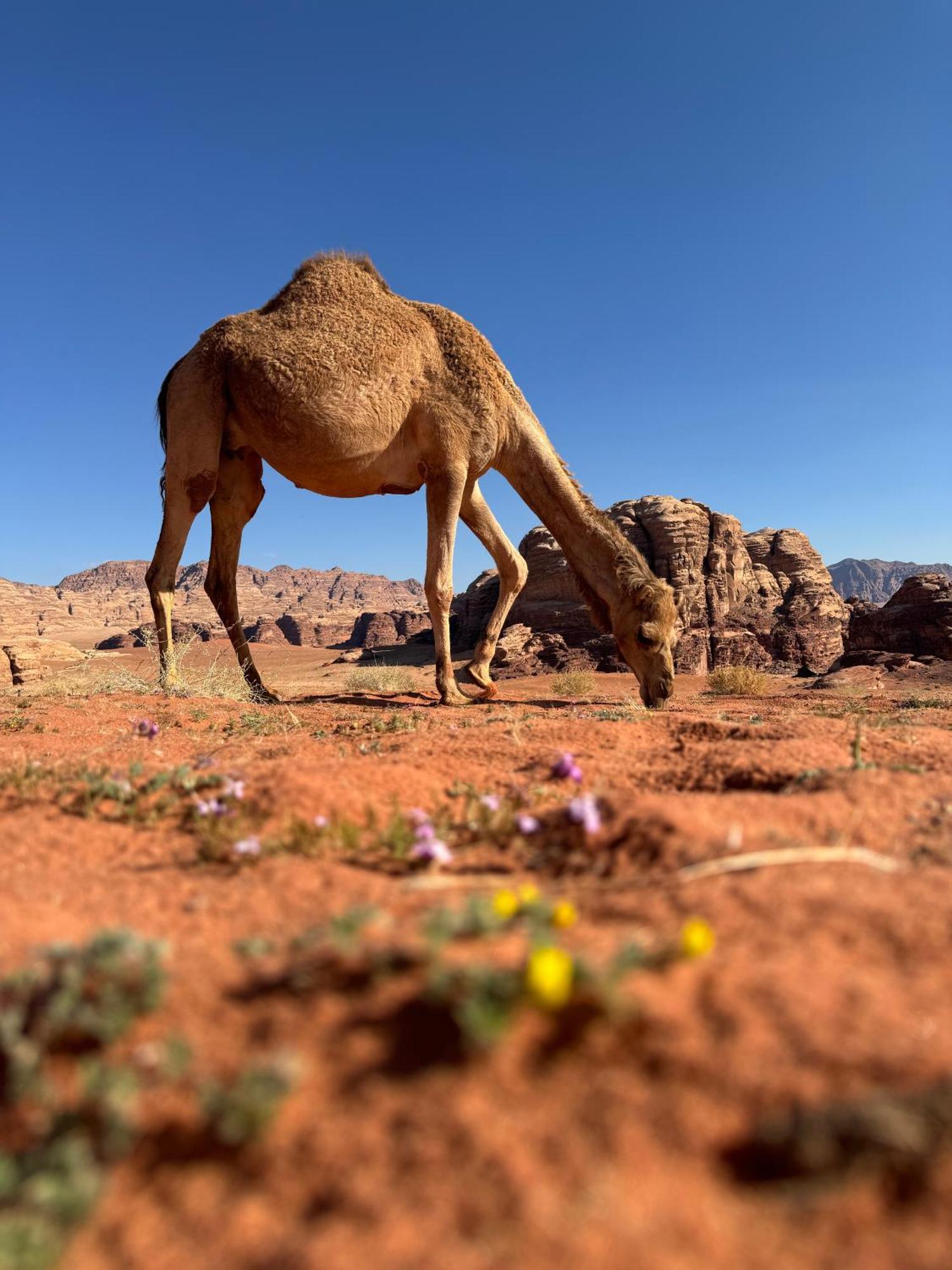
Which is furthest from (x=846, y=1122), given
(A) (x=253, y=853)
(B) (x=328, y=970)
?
(A) (x=253, y=853)

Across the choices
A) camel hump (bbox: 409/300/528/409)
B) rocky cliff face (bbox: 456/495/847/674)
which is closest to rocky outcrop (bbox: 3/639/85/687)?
camel hump (bbox: 409/300/528/409)

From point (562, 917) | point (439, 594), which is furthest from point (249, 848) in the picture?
point (439, 594)

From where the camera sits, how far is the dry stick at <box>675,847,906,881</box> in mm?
1681

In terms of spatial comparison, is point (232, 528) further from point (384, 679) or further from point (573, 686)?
point (384, 679)

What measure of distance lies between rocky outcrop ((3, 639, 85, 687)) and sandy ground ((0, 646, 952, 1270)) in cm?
1499

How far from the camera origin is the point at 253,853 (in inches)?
80.5

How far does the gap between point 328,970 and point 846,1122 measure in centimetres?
80

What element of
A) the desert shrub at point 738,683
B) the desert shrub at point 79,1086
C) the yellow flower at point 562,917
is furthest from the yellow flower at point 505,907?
the desert shrub at point 738,683

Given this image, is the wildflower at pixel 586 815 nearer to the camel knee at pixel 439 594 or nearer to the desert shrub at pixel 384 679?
the camel knee at pixel 439 594

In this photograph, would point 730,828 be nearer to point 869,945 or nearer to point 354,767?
point 869,945

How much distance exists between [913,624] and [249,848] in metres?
22.5

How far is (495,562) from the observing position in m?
8.32

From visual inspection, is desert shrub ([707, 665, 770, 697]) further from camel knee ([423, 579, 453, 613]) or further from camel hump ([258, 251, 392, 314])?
camel hump ([258, 251, 392, 314])

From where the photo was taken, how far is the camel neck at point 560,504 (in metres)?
8.08
